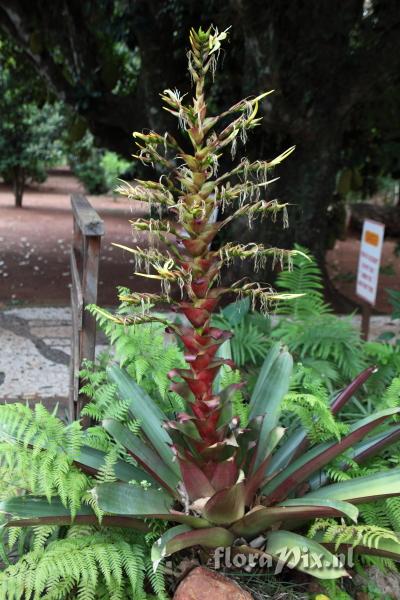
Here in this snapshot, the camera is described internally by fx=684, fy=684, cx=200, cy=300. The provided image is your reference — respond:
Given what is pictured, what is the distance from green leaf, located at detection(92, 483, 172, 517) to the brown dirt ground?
6.50ft

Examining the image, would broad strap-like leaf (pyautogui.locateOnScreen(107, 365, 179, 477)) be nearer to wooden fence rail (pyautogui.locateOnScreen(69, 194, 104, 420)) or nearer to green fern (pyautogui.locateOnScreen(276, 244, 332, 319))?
wooden fence rail (pyautogui.locateOnScreen(69, 194, 104, 420))

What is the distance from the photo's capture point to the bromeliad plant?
224 centimetres

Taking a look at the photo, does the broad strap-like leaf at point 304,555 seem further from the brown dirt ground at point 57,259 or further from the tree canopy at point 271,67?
the tree canopy at point 271,67

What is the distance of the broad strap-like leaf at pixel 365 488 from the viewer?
248 cm

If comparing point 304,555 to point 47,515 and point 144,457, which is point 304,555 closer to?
point 144,457

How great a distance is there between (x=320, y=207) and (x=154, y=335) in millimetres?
5500

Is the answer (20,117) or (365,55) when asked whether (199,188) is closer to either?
(365,55)

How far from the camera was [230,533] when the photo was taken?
8.16ft

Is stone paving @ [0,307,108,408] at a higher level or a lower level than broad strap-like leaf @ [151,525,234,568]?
lower

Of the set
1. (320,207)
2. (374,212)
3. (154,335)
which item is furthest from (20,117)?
(154,335)

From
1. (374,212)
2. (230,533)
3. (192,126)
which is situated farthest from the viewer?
(374,212)

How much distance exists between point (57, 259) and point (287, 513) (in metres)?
9.66

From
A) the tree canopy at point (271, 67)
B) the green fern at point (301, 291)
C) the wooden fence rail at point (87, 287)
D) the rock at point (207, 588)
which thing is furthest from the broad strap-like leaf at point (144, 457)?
the tree canopy at point (271, 67)

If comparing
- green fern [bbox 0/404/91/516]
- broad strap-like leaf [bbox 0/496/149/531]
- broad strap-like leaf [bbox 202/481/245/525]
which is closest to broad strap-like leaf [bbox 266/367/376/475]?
broad strap-like leaf [bbox 202/481/245/525]
